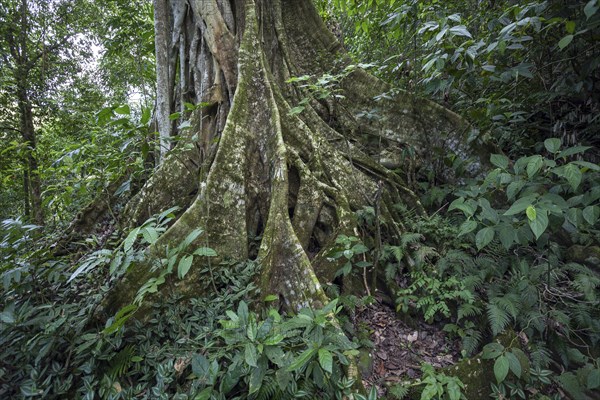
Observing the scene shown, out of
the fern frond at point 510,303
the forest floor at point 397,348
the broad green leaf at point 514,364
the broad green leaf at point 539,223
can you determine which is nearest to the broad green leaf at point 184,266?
the forest floor at point 397,348

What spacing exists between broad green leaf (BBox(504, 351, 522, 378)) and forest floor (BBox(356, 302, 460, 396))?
1.45 ft

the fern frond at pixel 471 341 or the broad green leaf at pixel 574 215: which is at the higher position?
the broad green leaf at pixel 574 215

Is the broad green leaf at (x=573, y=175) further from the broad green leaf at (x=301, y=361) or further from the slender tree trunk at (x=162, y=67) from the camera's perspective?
the slender tree trunk at (x=162, y=67)

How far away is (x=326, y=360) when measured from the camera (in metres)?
1.45

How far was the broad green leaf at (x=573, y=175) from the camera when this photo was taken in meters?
2.02

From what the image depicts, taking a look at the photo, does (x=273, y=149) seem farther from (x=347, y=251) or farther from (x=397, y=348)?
(x=397, y=348)

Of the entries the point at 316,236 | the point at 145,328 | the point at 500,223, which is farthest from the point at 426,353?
the point at 145,328

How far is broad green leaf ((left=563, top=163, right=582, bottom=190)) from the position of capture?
6.62 ft

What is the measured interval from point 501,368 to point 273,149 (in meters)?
2.65

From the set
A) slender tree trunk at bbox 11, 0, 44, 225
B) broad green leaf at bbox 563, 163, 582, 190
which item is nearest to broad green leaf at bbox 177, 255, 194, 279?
broad green leaf at bbox 563, 163, 582, 190

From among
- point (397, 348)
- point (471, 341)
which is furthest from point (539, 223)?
point (397, 348)

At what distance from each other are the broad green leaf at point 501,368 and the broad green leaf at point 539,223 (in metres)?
0.87

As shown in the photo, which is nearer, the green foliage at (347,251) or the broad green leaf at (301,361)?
the broad green leaf at (301,361)

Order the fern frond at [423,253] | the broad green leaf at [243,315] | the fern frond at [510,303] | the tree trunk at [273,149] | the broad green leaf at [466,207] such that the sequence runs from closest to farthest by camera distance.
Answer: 1. the broad green leaf at [243,315]
2. the broad green leaf at [466,207]
3. the fern frond at [510,303]
4. the tree trunk at [273,149]
5. the fern frond at [423,253]
